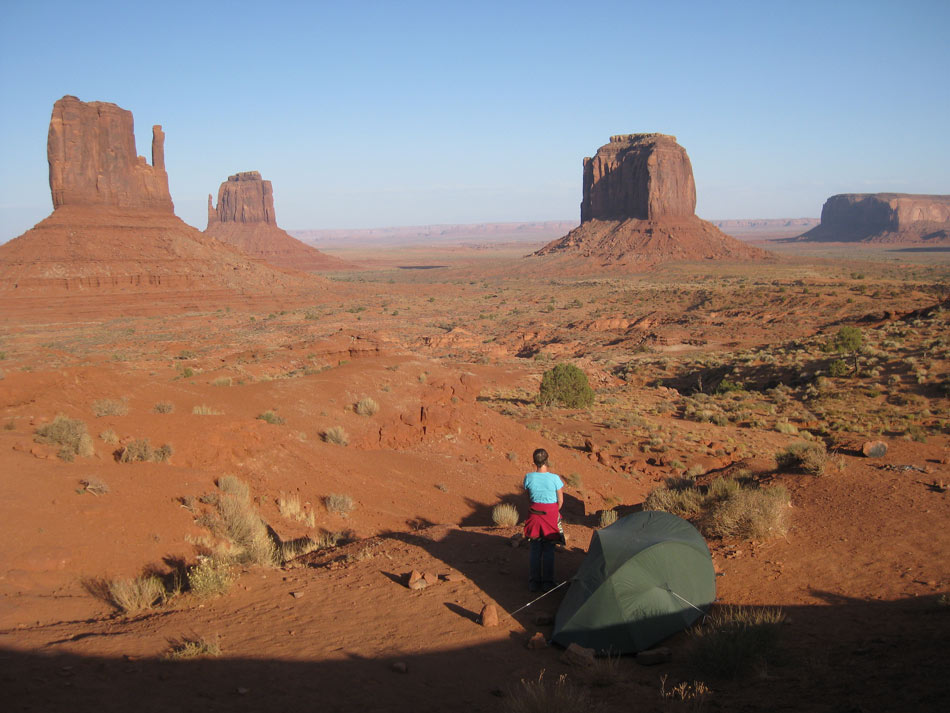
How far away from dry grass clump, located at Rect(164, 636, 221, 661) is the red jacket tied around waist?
330 cm

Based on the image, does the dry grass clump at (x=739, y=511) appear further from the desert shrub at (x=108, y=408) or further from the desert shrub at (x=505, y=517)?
the desert shrub at (x=108, y=408)

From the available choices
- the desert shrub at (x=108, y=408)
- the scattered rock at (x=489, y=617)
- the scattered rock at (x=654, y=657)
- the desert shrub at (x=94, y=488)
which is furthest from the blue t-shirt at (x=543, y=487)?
the desert shrub at (x=108, y=408)

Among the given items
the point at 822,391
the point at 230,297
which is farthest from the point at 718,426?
the point at 230,297

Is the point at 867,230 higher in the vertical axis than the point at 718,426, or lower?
higher

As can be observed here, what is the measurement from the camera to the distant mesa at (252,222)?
127312mm

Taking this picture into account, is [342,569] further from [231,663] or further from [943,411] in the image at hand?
[943,411]

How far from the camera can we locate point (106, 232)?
6153 cm

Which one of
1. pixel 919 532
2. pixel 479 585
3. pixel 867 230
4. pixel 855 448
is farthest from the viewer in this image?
pixel 867 230

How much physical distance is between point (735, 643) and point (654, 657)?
A: 78 cm

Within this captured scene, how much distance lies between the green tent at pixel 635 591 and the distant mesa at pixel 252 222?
124 m

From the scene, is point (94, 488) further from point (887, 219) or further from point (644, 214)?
point (887, 219)

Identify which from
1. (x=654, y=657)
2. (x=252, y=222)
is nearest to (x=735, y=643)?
(x=654, y=657)

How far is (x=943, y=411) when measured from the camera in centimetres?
1877

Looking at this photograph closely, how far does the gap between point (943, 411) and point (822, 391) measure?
4032 millimetres
